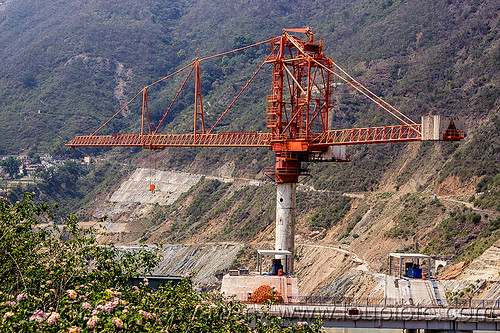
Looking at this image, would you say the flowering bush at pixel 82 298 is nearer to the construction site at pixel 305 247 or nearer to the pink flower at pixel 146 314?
the pink flower at pixel 146 314

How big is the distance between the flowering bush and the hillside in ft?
133

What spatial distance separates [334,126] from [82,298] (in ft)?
290

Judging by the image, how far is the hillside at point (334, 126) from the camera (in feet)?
262

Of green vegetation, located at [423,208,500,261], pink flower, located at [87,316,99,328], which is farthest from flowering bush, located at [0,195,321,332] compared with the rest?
green vegetation, located at [423,208,500,261]

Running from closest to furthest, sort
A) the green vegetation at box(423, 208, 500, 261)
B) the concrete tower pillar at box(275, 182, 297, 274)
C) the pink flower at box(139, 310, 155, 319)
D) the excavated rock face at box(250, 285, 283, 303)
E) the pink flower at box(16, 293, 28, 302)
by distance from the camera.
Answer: the pink flower at box(139, 310, 155, 319), the pink flower at box(16, 293, 28, 302), the excavated rock face at box(250, 285, 283, 303), the concrete tower pillar at box(275, 182, 297, 274), the green vegetation at box(423, 208, 500, 261)

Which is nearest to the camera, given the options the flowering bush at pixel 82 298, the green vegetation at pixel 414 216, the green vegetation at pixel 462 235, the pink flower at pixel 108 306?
the pink flower at pixel 108 306

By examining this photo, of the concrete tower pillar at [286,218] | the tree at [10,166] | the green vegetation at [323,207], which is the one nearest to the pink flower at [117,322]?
the concrete tower pillar at [286,218]

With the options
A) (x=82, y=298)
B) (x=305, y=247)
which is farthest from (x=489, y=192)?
(x=82, y=298)

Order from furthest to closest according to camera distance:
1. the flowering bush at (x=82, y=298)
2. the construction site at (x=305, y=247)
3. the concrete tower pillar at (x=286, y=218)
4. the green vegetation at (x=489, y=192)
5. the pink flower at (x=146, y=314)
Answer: the green vegetation at (x=489, y=192) < the concrete tower pillar at (x=286, y=218) < the construction site at (x=305, y=247) < the pink flower at (x=146, y=314) < the flowering bush at (x=82, y=298)

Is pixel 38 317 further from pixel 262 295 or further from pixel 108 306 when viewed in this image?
pixel 262 295

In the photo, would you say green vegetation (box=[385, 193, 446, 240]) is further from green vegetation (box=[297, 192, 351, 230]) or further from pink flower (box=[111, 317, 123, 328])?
pink flower (box=[111, 317, 123, 328])

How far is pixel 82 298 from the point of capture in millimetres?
24906

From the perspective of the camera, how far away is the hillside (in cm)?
7988

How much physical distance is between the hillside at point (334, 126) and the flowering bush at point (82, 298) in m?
40.7
